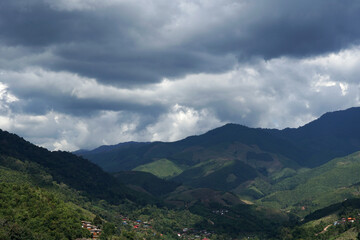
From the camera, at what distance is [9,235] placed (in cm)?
19738
